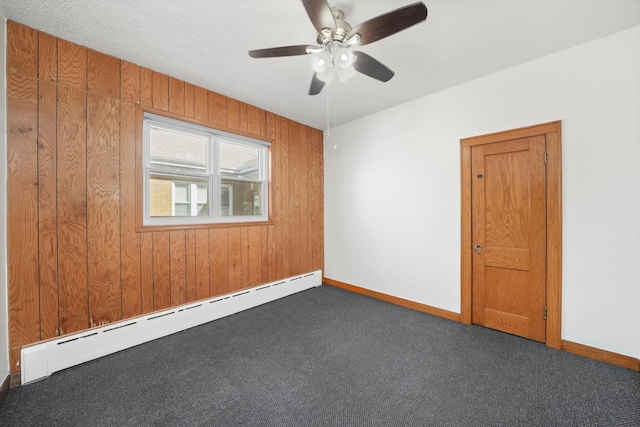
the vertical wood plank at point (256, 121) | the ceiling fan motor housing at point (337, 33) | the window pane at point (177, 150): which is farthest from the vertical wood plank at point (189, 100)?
the ceiling fan motor housing at point (337, 33)

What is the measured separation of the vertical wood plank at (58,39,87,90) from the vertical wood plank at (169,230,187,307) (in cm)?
155

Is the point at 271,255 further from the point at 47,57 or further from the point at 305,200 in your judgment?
the point at 47,57

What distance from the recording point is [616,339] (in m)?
2.02

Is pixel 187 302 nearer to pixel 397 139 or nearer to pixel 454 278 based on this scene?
pixel 454 278

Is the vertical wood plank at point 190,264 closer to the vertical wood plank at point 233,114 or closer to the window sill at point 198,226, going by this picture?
the window sill at point 198,226

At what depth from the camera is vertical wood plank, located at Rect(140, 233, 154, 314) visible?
8.18ft

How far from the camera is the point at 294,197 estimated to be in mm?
3941

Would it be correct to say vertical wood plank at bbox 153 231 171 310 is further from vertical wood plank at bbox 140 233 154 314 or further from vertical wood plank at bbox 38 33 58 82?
vertical wood plank at bbox 38 33 58 82

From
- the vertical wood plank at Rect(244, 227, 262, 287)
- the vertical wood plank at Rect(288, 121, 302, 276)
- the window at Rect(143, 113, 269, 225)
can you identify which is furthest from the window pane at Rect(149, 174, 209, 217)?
the vertical wood plank at Rect(288, 121, 302, 276)

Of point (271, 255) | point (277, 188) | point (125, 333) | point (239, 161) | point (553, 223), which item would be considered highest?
point (239, 161)

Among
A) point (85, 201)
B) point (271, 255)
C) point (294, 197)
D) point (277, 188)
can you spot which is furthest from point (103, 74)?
point (271, 255)

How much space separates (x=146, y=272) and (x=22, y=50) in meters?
2.06

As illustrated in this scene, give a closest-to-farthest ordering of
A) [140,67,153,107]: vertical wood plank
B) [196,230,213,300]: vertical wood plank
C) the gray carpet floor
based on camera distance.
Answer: the gray carpet floor, [140,67,153,107]: vertical wood plank, [196,230,213,300]: vertical wood plank

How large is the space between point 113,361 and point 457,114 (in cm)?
427
